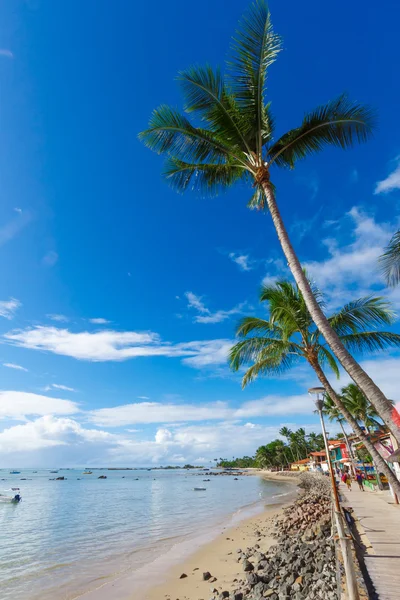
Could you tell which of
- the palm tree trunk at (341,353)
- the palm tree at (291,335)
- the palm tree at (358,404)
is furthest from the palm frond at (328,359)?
the palm tree at (358,404)

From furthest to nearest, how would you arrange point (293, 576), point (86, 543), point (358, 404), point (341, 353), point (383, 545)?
1. point (358, 404)
2. point (86, 543)
3. point (293, 576)
4. point (383, 545)
5. point (341, 353)

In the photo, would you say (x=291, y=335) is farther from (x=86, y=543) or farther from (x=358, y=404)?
(x=358, y=404)

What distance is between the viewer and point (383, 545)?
7016 mm

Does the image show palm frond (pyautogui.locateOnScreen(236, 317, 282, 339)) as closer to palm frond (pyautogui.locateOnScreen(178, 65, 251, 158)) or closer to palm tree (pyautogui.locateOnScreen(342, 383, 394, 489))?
palm frond (pyautogui.locateOnScreen(178, 65, 251, 158))

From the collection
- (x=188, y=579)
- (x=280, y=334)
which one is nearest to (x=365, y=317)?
(x=280, y=334)

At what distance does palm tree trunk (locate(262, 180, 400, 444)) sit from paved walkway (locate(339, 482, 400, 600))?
275 cm

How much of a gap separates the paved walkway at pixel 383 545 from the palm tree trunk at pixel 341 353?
108 inches

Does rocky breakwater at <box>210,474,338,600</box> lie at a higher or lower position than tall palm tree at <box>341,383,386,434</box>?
lower

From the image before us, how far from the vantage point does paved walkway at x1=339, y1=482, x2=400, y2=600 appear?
497 cm

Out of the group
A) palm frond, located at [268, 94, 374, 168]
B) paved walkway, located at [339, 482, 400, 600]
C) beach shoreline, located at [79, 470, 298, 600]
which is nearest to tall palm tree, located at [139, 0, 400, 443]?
palm frond, located at [268, 94, 374, 168]

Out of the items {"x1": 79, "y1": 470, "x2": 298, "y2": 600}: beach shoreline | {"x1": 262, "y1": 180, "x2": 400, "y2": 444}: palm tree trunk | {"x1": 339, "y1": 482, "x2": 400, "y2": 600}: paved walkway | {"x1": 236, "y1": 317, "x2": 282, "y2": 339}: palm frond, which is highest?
{"x1": 236, "y1": 317, "x2": 282, "y2": 339}: palm frond

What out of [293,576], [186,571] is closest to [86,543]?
[186,571]

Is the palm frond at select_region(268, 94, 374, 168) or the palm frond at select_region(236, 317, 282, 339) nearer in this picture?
the palm frond at select_region(268, 94, 374, 168)

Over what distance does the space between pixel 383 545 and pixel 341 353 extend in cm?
547
